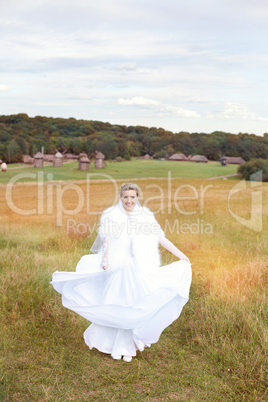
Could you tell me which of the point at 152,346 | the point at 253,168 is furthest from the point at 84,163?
the point at 152,346

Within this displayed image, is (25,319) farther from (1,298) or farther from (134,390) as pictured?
(134,390)

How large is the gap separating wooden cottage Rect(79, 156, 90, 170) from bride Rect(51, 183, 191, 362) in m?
47.8

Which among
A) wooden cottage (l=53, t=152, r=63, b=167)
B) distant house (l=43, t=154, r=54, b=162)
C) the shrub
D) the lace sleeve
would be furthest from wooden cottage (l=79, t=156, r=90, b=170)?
the lace sleeve

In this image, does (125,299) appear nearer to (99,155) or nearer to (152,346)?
(152,346)

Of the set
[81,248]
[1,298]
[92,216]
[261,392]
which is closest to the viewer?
[261,392]

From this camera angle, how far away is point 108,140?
52.9 metres

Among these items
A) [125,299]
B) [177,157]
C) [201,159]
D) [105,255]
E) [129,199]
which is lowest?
[125,299]

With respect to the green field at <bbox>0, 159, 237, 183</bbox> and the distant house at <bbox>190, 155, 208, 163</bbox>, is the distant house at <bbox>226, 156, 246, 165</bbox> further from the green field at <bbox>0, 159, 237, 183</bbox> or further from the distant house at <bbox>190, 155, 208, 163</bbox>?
the distant house at <bbox>190, 155, 208, 163</bbox>

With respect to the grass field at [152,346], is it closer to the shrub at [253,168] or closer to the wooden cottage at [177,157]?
the wooden cottage at [177,157]

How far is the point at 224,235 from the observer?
12914mm

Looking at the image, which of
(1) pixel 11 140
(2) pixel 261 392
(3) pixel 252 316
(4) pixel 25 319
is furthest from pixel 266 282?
(1) pixel 11 140

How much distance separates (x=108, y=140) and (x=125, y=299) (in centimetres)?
4835

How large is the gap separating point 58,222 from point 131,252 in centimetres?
1003

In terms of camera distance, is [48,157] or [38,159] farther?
[48,157]
